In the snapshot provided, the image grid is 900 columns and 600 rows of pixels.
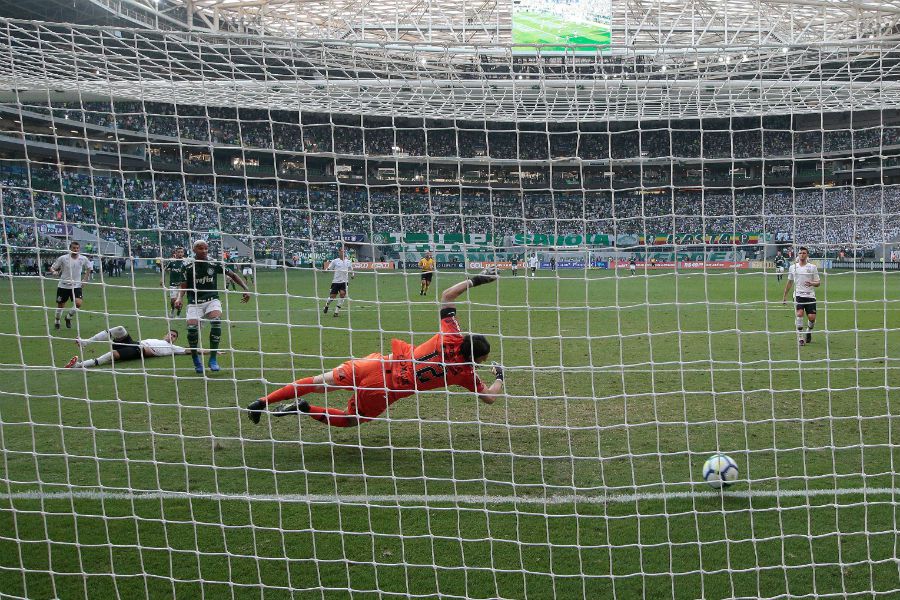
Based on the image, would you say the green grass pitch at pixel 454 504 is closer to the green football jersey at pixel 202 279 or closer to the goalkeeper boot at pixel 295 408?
the goalkeeper boot at pixel 295 408

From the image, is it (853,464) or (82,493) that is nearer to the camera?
(82,493)

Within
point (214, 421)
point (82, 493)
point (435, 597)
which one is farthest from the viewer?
point (214, 421)

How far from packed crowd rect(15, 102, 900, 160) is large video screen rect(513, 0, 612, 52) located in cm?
569

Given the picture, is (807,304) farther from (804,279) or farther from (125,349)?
(125,349)

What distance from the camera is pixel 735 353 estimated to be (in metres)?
11.7

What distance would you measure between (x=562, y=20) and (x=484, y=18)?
927 centimetres

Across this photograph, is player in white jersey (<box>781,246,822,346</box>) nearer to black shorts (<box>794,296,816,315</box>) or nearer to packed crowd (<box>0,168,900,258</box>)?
black shorts (<box>794,296,816,315</box>)

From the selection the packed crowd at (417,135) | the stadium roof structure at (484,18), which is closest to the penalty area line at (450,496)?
the packed crowd at (417,135)

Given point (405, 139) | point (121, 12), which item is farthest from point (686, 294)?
point (121, 12)

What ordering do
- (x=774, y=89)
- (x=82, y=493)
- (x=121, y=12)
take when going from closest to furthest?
(x=82, y=493) → (x=774, y=89) → (x=121, y=12)

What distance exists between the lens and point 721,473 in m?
5.42

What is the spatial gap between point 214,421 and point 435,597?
416cm

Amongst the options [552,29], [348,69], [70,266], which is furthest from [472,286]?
[552,29]

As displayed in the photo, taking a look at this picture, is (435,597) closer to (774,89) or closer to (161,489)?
(161,489)
